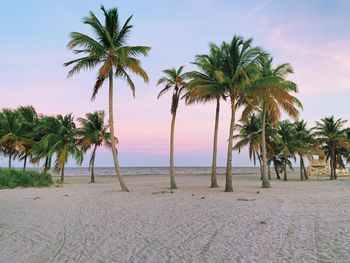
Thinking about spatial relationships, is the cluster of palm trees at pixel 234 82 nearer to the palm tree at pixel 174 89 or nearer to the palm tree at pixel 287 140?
the palm tree at pixel 174 89

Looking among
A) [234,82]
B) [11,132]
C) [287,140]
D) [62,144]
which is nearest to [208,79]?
[234,82]

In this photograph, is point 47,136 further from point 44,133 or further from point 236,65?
point 236,65

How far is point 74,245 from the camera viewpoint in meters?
6.05

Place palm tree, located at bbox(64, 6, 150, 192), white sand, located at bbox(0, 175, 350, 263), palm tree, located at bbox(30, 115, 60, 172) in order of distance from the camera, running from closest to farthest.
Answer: white sand, located at bbox(0, 175, 350, 263) < palm tree, located at bbox(64, 6, 150, 192) < palm tree, located at bbox(30, 115, 60, 172)

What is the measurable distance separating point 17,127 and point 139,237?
1023 inches

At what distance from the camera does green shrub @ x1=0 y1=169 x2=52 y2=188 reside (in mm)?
19750

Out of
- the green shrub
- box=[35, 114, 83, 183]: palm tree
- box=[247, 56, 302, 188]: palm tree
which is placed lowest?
the green shrub

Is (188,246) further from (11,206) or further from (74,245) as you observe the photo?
(11,206)

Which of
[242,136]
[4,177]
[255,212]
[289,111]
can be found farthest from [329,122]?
[4,177]

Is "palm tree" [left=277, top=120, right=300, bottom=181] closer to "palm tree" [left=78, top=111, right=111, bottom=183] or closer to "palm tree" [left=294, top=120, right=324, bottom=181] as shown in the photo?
"palm tree" [left=294, top=120, right=324, bottom=181]

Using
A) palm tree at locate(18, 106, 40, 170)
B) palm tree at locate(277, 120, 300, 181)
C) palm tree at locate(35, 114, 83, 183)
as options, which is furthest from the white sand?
palm tree at locate(277, 120, 300, 181)

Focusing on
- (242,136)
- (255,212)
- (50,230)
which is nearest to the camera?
(50,230)

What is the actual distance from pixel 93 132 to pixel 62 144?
3.11 metres

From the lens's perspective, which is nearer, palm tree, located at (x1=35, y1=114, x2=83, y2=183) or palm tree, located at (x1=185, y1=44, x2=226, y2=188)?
palm tree, located at (x1=185, y1=44, x2=226, y2=188)
